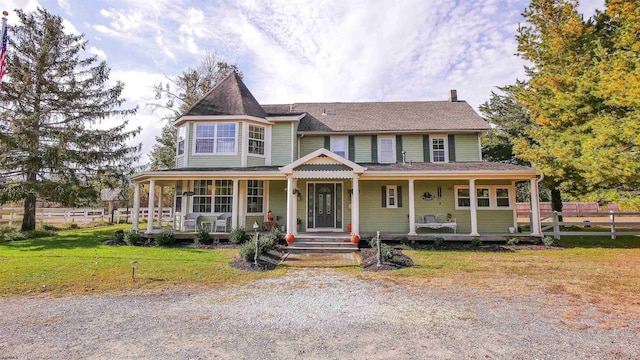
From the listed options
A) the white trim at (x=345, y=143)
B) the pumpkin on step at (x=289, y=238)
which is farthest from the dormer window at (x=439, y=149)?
the pumpkin on step at (x=289, y=238)

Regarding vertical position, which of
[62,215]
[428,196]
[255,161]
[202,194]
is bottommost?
[62,215]

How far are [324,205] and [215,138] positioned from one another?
242 inches

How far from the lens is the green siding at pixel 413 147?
15.7 m

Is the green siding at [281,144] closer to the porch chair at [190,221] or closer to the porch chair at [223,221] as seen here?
the porch chair at [223,221]

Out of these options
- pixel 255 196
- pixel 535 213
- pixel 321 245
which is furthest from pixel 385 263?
pixel 535 213

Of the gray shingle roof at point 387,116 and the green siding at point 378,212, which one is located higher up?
the gray shingle roof at point 387,116

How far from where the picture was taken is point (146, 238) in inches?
523

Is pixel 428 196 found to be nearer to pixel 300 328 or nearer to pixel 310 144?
pixel 310 144

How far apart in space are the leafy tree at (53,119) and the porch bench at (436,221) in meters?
18.0

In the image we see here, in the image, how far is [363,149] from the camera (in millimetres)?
15945

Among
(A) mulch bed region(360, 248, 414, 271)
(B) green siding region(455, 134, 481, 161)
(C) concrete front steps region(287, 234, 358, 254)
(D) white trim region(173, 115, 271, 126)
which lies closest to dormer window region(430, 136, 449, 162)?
(B) green siding region(455, 134, 481, 161)

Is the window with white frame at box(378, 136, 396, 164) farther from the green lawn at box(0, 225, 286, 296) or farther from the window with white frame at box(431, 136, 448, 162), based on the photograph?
the green lawn at box(0, 225, 286, 296)

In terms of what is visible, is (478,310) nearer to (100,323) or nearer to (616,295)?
(616,295)

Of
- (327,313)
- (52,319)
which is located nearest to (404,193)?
(327,313)
